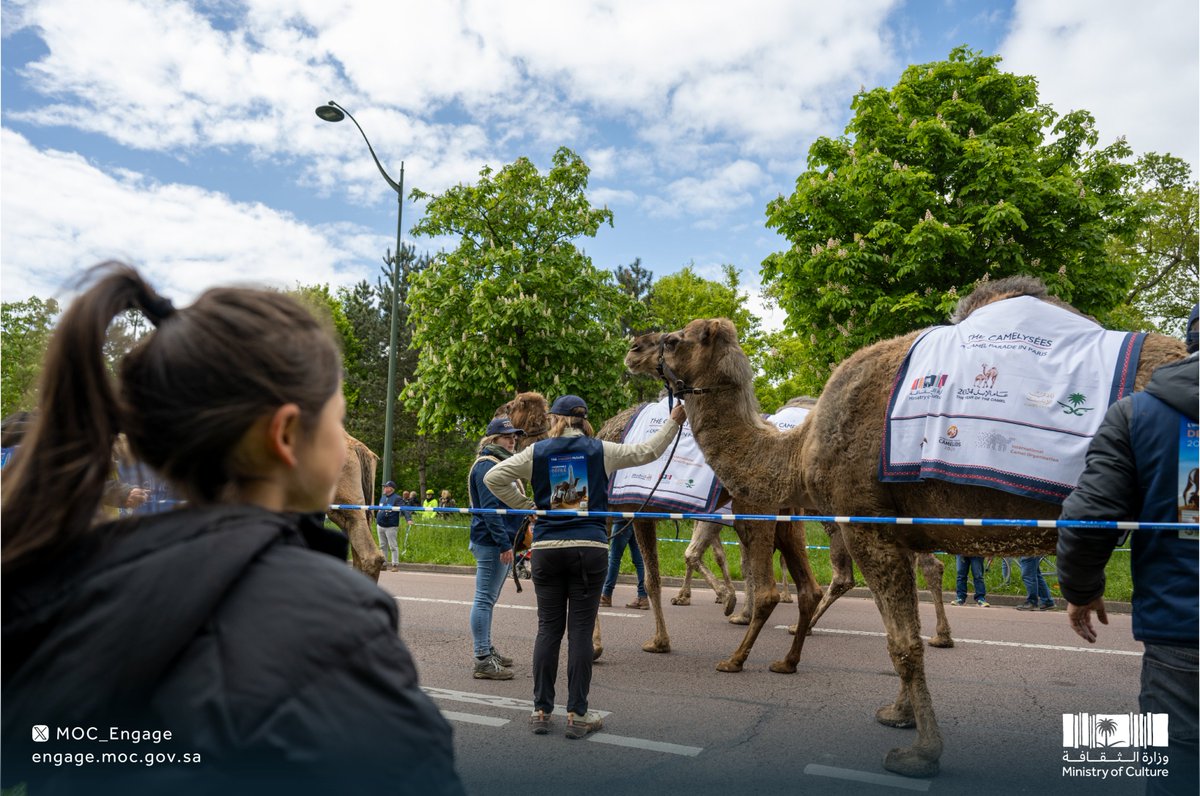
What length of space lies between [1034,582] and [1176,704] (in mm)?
8738

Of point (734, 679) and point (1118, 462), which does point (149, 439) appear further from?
point (734, 679)

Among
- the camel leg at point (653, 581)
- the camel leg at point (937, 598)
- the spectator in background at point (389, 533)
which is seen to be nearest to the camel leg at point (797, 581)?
the camel leg at point (653, 581)

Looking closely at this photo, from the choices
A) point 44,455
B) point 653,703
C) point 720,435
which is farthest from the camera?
point 720,435

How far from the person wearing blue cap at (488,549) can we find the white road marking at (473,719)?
1105 mm

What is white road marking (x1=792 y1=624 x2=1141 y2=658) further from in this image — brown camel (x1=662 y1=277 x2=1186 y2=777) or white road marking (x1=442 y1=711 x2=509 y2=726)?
white road marking (x1=442 y1=711 x2=509 y2=726)

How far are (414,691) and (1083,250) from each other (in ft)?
65.4

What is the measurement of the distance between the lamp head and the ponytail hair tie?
59.2 feet

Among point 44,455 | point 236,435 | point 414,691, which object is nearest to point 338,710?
point 414,691

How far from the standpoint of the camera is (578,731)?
492 centimetres

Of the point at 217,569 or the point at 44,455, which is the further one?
the point at 44,455

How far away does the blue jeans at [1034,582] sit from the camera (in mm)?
10297

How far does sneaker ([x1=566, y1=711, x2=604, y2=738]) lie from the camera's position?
4.92 metres

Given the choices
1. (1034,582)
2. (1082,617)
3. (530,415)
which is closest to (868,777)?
(1082,617)

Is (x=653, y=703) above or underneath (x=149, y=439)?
underneath
